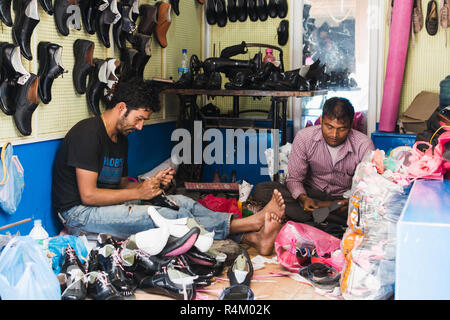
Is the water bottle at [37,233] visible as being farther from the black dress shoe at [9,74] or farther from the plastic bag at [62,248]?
the black dress shoe at [9,74]

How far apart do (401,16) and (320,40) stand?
0.89 meters

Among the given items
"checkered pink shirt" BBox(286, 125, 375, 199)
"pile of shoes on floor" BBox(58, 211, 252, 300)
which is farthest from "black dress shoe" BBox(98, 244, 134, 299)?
"checkered pink shirt" BBox(286, 125, 375, 199)

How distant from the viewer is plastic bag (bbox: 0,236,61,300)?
2.12 metres

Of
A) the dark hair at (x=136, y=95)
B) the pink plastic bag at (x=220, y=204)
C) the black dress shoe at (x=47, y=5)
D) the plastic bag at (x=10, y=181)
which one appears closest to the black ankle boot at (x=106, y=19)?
the black dress shoe at (x=47, y=5)

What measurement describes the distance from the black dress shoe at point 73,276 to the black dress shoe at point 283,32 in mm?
3595

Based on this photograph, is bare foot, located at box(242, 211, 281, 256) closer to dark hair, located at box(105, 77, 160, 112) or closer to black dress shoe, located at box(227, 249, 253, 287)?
black dress shoe, located at box(227, 249, 253, 287)

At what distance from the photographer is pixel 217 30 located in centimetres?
588

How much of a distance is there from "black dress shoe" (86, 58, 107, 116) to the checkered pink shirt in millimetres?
1410

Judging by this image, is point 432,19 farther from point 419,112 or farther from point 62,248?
point 62,248

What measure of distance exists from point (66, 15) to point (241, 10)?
2.77 m

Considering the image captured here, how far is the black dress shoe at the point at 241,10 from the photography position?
5598mm

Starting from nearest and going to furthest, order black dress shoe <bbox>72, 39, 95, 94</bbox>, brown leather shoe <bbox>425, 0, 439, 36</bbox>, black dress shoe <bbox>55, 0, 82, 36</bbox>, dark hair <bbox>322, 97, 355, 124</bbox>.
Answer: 1. black dress shoe <bbox>55, 0, 82, 36</bbox>
2. black dress shoe <bbox>72, 39, 95, 94</bbox>
3. dark hair <bbox>322, 97, 355, 124</bbox>
4. brown leather shoe <bbox>425, 0, 439, 36</bbox>
